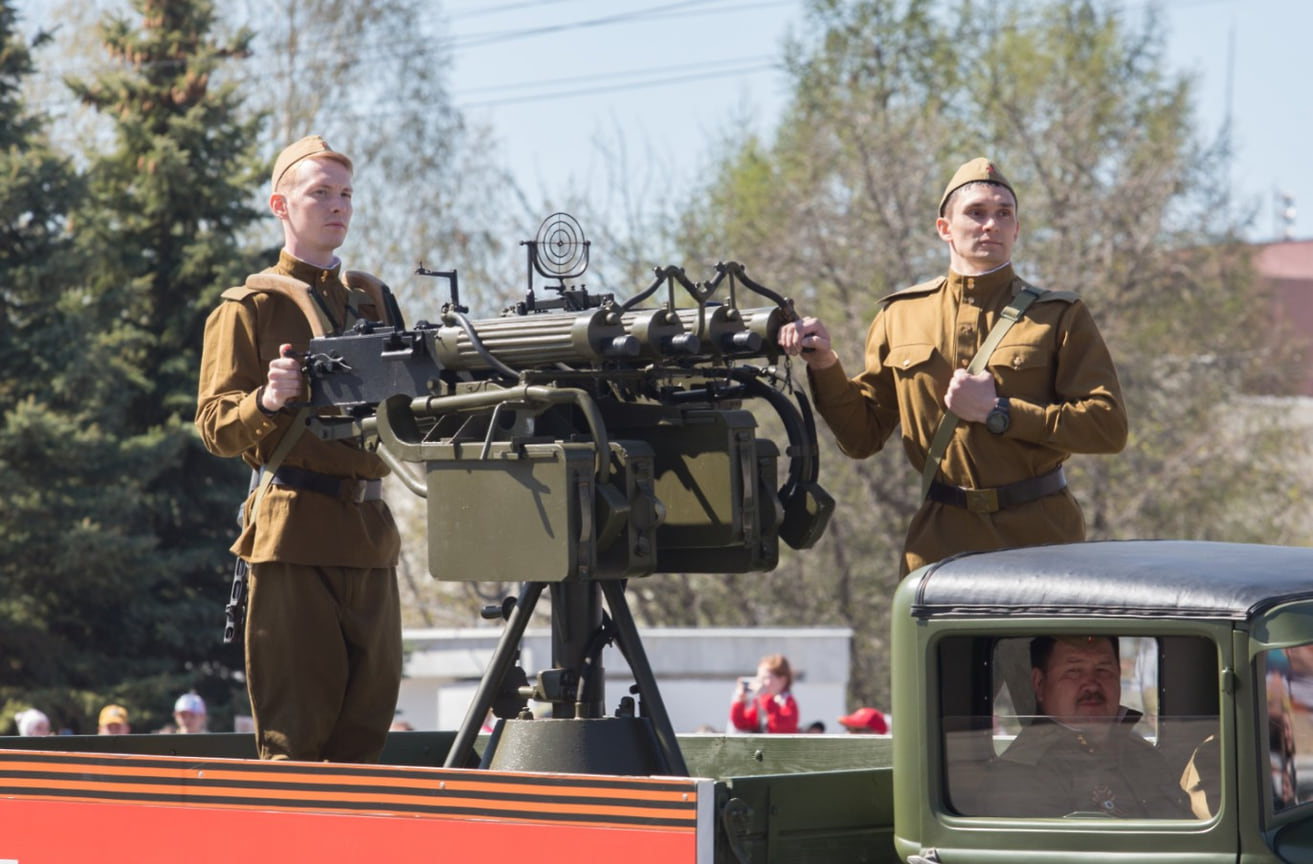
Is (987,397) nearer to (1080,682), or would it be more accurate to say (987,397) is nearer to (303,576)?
(1080,682)

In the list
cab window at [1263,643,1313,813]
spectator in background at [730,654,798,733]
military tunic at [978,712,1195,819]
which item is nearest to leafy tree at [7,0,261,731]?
spectator in background at [730,654,798,733]

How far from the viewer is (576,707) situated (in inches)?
162

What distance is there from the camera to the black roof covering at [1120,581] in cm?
319

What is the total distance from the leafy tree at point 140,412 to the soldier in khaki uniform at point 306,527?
1104 cm

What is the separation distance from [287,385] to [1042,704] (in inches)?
73.4

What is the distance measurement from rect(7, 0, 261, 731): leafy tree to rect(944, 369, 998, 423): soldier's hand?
1209 cm

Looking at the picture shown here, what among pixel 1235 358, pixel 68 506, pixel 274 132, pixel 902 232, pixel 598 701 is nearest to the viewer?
pixel 598 701

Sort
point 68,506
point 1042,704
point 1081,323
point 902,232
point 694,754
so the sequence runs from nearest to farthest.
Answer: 1. point 1042,704
2. point 1081,323
3. point 694,754
4. point 68,506
5. point 902,232

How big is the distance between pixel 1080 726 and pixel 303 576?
2116 millimetres

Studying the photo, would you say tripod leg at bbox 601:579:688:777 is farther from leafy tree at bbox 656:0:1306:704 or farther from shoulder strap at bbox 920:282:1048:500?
leafy tree at bbox 656:0:1306:704

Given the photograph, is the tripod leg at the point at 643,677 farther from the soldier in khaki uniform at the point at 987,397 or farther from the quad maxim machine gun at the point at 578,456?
the soldier in khaki uniform at the point at 987,397

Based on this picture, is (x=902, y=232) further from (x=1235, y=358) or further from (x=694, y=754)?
(x=694, y=754)

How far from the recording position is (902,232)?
21.0m

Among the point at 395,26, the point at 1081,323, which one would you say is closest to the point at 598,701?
the point at 1081,323
